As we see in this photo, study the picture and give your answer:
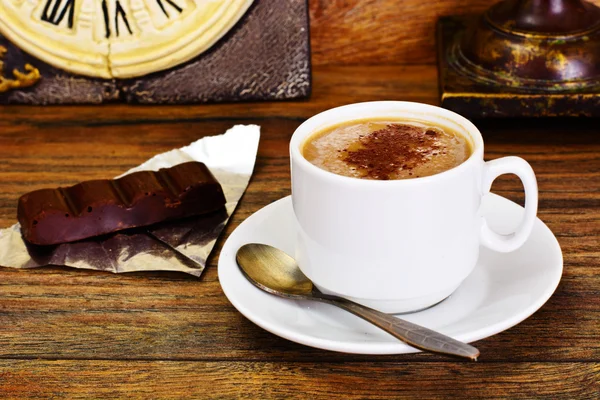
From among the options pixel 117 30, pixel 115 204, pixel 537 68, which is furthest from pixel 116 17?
pixel 537 68

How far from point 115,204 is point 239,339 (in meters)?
0.32

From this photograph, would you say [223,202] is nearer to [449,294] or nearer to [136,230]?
[136,230]

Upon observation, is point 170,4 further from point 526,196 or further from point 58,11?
point 526,196

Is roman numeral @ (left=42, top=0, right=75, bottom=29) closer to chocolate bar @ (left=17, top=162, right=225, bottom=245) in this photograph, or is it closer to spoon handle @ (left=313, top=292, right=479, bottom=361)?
chocolate bar @ (left=17, top=162, right=225, bottom=245)

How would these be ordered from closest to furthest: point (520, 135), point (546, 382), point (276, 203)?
1. point (546, 382)
2. point (276, 203)
3. point (520, 135)

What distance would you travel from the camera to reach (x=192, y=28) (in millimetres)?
1374

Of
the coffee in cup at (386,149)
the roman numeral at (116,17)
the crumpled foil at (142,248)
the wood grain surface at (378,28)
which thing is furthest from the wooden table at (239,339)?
the wood grain surface at (378,28)

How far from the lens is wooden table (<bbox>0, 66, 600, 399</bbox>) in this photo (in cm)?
72

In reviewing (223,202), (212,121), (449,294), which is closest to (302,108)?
(212,121)

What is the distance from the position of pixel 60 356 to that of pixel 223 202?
36 cm

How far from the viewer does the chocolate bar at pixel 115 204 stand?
0.99 metres

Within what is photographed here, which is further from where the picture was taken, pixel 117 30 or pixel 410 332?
pixel 117 30

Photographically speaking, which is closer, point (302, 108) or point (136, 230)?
point (136, 230)

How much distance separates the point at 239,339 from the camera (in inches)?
31.5
